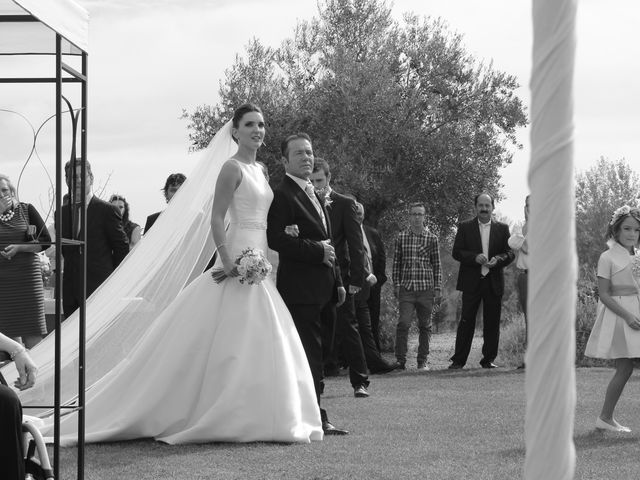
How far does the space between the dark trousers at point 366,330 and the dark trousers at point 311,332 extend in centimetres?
440

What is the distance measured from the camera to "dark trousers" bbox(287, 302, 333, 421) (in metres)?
8.13

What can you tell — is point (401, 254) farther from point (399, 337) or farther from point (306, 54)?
point (306, 54)

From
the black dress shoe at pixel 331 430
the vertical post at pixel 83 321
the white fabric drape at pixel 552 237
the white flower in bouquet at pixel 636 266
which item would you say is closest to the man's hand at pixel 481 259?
the white flower in bouquet at pixel 636 266

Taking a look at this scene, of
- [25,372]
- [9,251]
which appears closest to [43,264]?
[9,251]

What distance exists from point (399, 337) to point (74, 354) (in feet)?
24.3

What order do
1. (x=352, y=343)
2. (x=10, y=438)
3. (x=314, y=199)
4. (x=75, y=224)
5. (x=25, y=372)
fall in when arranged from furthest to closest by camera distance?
(x=352, y=343)
(x=314, y=199)
(x=75, y=224)
(x=25, y=372)
(x=10, y=438)

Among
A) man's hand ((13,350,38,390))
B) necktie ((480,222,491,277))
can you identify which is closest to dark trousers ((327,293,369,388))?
necktie ((480,222,491,277))

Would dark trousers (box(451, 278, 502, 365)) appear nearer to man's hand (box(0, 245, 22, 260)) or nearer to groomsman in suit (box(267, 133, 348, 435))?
groomsman in suit (box(267, 133, 348, 435))

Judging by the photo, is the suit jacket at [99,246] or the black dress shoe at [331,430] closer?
the black dress shoe at [331,430]

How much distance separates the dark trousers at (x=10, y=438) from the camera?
438cm

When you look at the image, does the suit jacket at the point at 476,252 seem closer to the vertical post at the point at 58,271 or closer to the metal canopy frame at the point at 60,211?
the metal canopy frame at the point at 60,211

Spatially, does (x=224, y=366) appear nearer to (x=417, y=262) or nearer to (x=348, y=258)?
(x=348, y=258)

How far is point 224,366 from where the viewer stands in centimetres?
776

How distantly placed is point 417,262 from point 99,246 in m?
5.66
